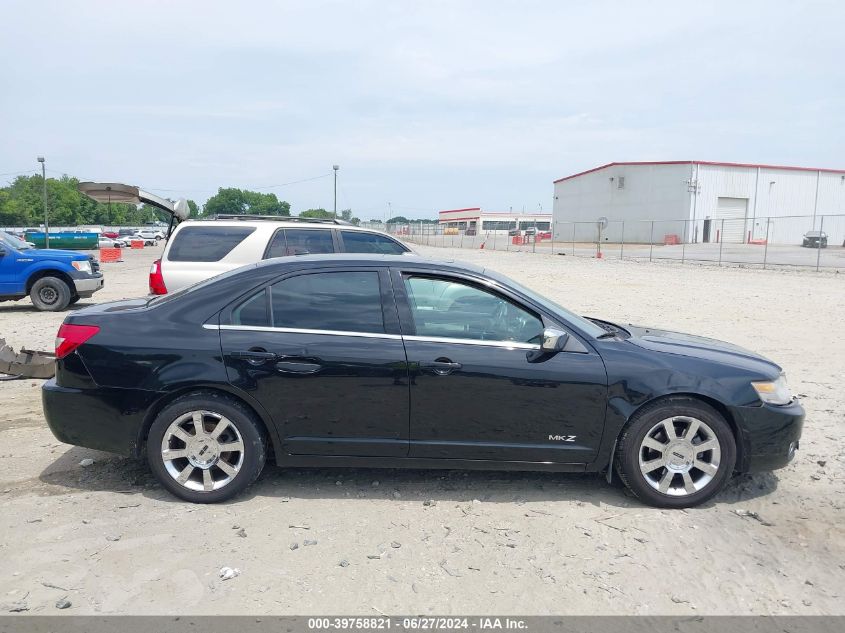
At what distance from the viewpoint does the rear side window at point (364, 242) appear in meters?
8.73

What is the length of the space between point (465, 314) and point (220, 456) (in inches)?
70.3


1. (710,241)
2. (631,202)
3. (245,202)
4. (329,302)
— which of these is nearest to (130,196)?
(329,302)

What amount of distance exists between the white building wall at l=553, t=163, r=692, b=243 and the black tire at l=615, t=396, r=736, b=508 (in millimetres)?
45027

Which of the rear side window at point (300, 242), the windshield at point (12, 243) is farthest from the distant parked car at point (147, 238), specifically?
the rear side window at point (300, 242)

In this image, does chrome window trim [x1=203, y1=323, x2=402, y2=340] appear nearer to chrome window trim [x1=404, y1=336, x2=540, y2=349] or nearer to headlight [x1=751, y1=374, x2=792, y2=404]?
chrome window trim [x1=404, y1=336, x2=540, y2=349]

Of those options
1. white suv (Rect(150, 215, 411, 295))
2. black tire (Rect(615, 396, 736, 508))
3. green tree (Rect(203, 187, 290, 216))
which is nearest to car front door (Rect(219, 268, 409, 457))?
black tire (Rect(615, 396, 736, 508))

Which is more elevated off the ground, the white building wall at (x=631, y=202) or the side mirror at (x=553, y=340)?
the white building wall at (x=631, y=202)

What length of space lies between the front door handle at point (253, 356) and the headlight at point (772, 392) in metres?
3.05

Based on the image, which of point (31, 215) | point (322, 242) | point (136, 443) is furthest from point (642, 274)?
point (31, 215)

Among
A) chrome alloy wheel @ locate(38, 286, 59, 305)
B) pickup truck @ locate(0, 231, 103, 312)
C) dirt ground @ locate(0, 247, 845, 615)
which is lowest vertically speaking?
dirt ground @ locate(0, 247, 845, 615)

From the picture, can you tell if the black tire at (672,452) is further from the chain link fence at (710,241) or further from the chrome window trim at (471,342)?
the chain link fence at (710,241)

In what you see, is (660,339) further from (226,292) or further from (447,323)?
(226,292)

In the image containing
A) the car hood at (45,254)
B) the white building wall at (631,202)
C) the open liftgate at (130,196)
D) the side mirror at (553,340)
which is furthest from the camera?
the white building wall at (631,202)

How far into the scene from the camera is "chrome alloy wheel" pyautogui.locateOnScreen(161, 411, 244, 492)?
418 centimetres
